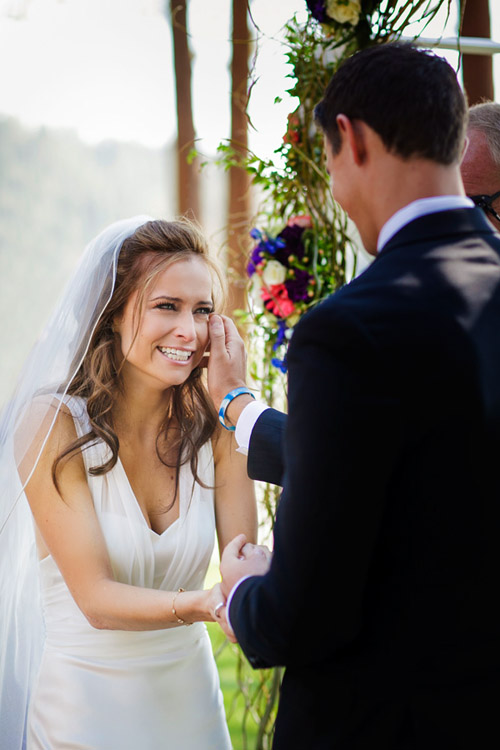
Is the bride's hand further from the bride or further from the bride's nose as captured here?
the bride's nose

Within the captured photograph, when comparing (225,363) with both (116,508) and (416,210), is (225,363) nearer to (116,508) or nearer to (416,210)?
(116,508)

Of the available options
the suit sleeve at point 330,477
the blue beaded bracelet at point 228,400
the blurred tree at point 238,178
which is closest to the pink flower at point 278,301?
the blurred tree at point 238,178

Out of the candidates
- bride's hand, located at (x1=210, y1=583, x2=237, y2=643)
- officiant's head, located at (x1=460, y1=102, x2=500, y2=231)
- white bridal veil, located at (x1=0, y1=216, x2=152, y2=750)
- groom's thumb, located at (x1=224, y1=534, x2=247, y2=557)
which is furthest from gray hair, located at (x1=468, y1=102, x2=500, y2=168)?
bride's hand, located at (x1=210, y1=583, x2=237, y2=643)

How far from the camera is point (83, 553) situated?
1.97 meters

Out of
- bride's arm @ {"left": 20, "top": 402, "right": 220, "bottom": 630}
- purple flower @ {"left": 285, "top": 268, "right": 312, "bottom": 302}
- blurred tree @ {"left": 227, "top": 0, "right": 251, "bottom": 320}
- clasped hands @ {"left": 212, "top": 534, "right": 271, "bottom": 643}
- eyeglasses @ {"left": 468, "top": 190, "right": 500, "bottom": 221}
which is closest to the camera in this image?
clasped hands @ {"left": 212, "top": 534, "right": 271, "bottom": 643}

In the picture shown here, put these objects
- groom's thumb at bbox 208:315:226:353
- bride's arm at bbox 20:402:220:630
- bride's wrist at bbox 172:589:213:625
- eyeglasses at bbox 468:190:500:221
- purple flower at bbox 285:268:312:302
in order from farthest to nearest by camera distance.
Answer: purple flower at bbox 285:268:312:302, groom's thumb at bbox 208:315:226:353, eyeglasses at bbox 468:190:500:221, bride's arm at bbox 20:402:220:630, bride's wrist at bbox 172:589:213:625

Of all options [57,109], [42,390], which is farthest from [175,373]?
[57,109]

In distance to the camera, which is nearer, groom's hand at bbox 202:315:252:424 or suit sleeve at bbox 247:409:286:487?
suit sleeve at bbox 247:409:286:487

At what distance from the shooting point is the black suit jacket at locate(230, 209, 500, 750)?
105 centimetres

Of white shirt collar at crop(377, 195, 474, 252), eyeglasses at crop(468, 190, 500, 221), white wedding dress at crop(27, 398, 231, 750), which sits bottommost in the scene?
white wedding dress at crop(27, 398, 231, 750)

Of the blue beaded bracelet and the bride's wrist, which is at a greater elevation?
the blue beaded bracelet

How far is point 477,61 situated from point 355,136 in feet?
9.29

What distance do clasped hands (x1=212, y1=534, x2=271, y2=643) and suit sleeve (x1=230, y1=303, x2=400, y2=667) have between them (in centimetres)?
34

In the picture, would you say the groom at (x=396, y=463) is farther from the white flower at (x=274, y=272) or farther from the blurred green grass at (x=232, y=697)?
the blurred green grass at (x=232, y=697)
